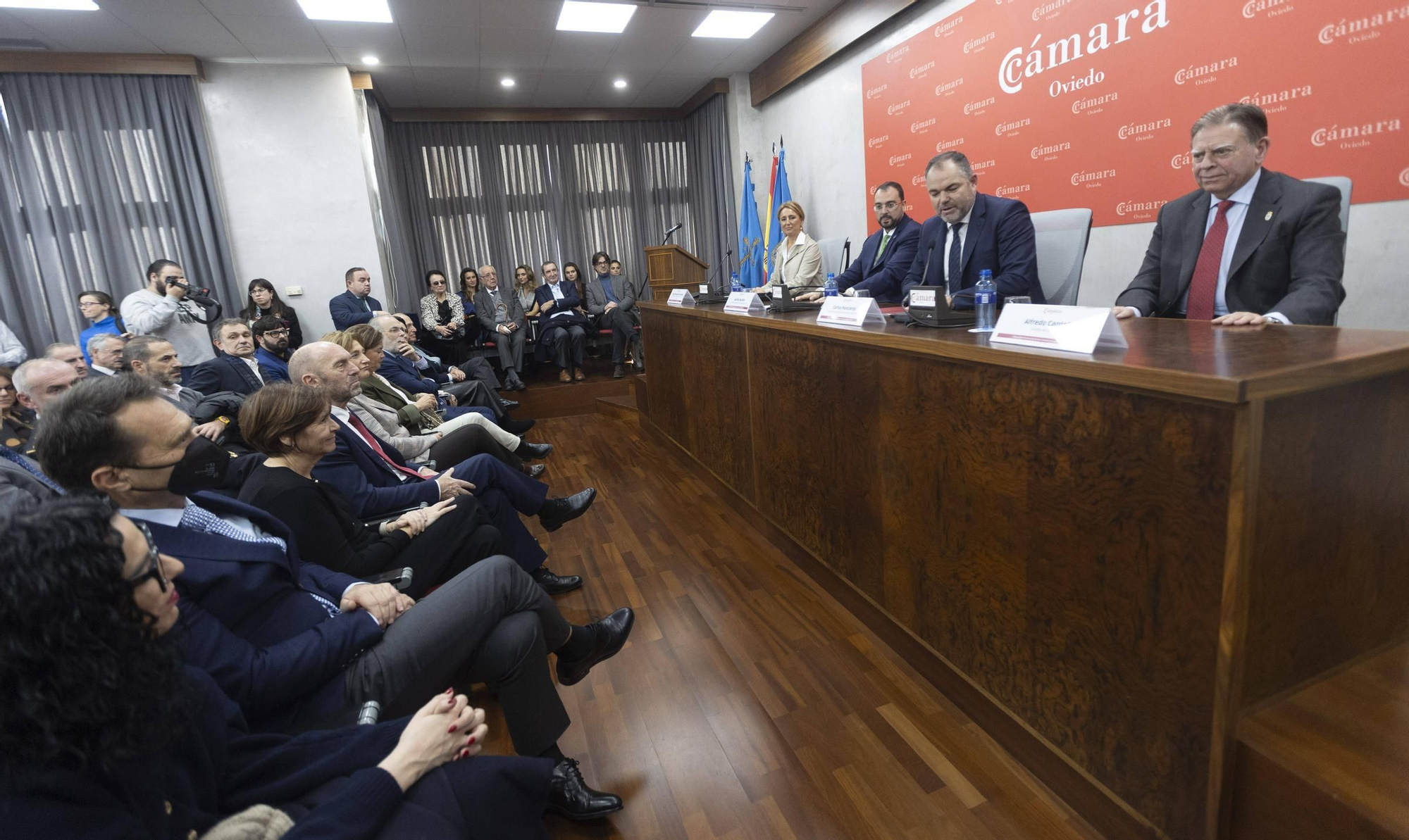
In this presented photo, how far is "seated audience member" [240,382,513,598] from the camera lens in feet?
4.90

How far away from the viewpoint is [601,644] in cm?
166

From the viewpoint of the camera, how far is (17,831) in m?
0.59

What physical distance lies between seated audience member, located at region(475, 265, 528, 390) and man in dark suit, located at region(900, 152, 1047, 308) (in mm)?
4106

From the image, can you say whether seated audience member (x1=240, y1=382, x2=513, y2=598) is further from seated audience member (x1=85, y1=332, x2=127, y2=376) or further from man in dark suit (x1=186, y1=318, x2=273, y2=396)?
seated audience member (x1=85, y1=332, x2=127, y2=376)

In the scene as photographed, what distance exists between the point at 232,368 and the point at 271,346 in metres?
0.54

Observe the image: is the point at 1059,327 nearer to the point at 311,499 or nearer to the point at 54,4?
the point at 311,499

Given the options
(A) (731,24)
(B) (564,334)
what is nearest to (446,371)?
(B) (564,334)

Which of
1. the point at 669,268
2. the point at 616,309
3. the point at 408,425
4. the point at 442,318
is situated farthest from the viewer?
the point at 616,309

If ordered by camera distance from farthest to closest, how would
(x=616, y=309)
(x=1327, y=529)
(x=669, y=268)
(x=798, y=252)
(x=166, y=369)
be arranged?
1. (x=616, y=309)
2. (x=669, y=268)
3. (x=798, y=252)
4. (x=166, y=369)
5. (x=1327, y=529)

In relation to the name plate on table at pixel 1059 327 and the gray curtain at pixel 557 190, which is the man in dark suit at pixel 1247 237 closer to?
the name plate on table at pixel 1059 327

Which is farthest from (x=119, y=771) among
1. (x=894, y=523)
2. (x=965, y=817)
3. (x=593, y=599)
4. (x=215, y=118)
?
(x=215, y=118)

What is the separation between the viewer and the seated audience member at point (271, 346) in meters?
3.35

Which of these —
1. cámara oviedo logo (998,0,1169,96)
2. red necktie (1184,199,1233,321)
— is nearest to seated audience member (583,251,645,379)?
cámara oviedo logo (998,0,1169,96)

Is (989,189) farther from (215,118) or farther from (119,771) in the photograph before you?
(215,118)
